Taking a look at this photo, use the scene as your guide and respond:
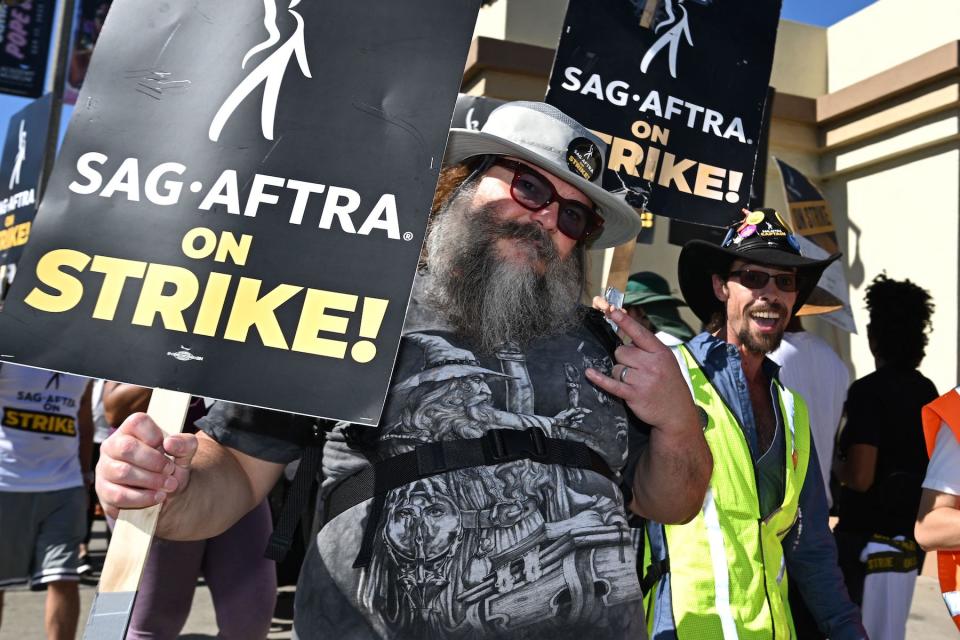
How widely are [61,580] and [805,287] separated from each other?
12.3 feet

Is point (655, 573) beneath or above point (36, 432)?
beneath

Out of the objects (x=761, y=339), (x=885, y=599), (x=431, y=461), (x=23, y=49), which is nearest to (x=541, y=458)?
(x=431, y=461)

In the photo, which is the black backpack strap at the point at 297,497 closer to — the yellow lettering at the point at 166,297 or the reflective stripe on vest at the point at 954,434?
the yellow lettering at the point at 166,297

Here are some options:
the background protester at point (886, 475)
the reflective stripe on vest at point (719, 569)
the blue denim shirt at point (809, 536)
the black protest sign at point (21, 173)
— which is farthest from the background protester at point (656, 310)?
the black protest sign at point (21, 173)

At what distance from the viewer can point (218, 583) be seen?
12.8ft

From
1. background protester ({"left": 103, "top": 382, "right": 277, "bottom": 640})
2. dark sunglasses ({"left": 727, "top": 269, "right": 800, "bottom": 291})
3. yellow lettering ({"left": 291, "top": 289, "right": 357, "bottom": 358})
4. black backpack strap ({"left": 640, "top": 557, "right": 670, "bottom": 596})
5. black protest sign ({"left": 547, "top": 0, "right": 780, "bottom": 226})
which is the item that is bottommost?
background protester ({"left": 103, "top": 382, "right": 277, "bottom": 640})

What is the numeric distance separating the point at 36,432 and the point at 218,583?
4.93 feet

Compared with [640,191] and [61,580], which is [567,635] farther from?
[61,580]

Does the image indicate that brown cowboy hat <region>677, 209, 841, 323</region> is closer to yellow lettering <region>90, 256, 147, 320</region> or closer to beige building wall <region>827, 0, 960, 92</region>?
yellow lettering <region>90, 256, 147, 320</region>

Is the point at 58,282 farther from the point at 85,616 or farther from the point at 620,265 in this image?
the point at 85,616

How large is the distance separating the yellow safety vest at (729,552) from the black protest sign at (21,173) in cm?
530

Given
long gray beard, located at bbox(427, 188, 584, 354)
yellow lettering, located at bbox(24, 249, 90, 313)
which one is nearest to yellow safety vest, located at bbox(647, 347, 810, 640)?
long gray beard, located at bbox(427, 188, 584, 354)

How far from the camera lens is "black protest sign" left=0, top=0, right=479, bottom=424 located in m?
1.49

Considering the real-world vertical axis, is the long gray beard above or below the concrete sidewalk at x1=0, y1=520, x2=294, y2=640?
above
